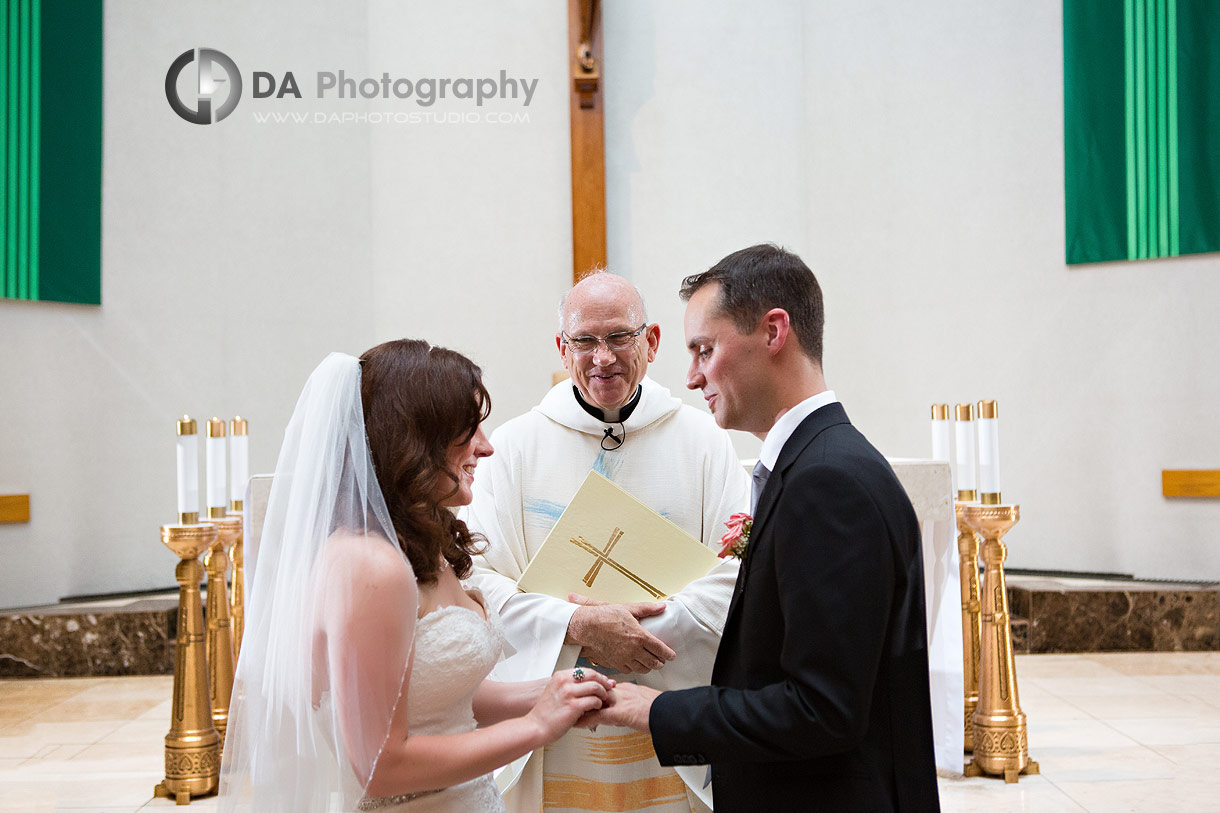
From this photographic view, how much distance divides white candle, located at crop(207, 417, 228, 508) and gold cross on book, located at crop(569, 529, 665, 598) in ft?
9.32

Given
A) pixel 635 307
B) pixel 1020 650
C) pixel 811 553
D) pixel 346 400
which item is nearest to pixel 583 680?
pixel 811 553

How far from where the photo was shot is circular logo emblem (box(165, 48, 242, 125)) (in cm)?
748

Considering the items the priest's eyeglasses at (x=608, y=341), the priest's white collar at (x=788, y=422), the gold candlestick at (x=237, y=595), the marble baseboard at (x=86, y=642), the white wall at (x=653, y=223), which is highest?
the white wall at (x=653, y=223)

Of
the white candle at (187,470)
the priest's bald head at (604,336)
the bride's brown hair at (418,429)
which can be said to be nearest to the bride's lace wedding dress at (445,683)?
the bride's brown hair at (418,429)

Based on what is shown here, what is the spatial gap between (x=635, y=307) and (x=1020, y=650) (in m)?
4.94

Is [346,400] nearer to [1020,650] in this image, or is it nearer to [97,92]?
[1020,650]

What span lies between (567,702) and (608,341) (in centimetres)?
122

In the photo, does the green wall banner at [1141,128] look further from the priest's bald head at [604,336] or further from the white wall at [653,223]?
the priest's bald head at [604,336]

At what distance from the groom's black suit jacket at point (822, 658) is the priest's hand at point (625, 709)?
7 centimetres

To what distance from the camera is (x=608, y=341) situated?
2.92 metres

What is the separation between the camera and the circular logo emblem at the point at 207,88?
7.48m

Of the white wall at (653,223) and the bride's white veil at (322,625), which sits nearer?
the bride's white veil at (322,625)

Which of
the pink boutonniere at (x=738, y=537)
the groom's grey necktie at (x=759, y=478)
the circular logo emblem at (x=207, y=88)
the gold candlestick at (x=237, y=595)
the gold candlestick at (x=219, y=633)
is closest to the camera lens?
the groom's grey necktie at (x=759, y=478)

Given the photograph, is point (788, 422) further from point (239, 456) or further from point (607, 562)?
point (239, 456)
